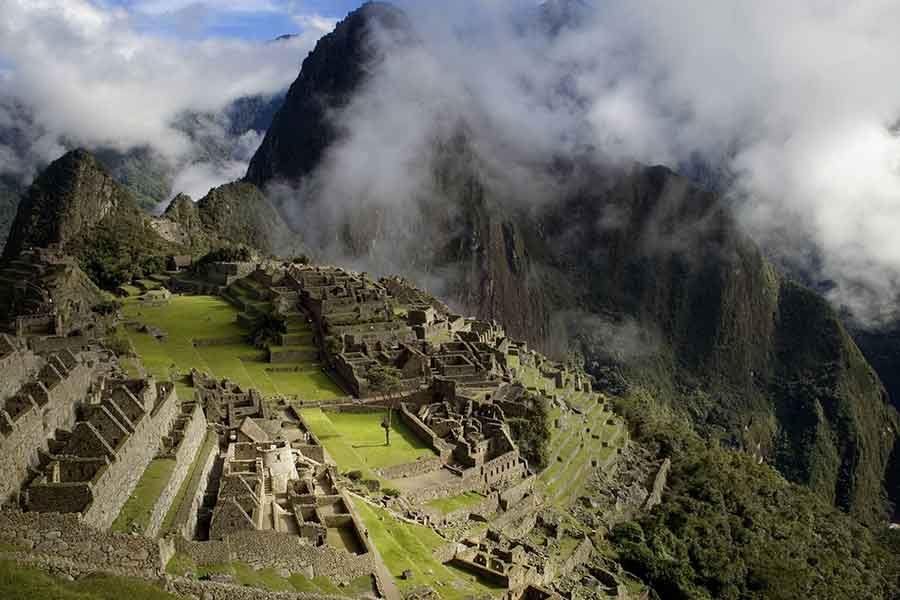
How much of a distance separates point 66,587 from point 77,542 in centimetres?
254

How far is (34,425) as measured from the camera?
20.3 meters

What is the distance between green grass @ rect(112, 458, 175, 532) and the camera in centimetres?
1895

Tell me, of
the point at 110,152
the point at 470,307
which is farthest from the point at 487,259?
the point at 110,152

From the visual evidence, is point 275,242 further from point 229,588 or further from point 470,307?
point 229,588

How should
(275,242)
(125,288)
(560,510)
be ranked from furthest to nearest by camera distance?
(275,242), (125,288), (560,510)

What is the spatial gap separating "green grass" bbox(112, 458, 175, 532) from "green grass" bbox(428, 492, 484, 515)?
486 inches

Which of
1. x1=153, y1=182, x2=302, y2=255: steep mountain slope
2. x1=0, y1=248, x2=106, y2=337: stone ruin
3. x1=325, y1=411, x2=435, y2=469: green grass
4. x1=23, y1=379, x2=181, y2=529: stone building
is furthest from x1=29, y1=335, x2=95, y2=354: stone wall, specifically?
x1=153, y1=182, x2=302, y2=255: steep mountain slope

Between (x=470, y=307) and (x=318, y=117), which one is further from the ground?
(x=318, y=117)

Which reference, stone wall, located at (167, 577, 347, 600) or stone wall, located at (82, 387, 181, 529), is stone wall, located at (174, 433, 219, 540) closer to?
stone wall, located at (82, 387, 181, 529)

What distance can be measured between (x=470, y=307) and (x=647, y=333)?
44583 mm

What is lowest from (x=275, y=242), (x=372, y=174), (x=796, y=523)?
(x=796, y=523)

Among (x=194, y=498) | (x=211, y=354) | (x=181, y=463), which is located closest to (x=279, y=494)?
(x=181, y=463)

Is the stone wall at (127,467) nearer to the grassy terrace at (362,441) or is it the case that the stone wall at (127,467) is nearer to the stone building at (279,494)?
the stone building at (279,494)

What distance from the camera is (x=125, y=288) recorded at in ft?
222
